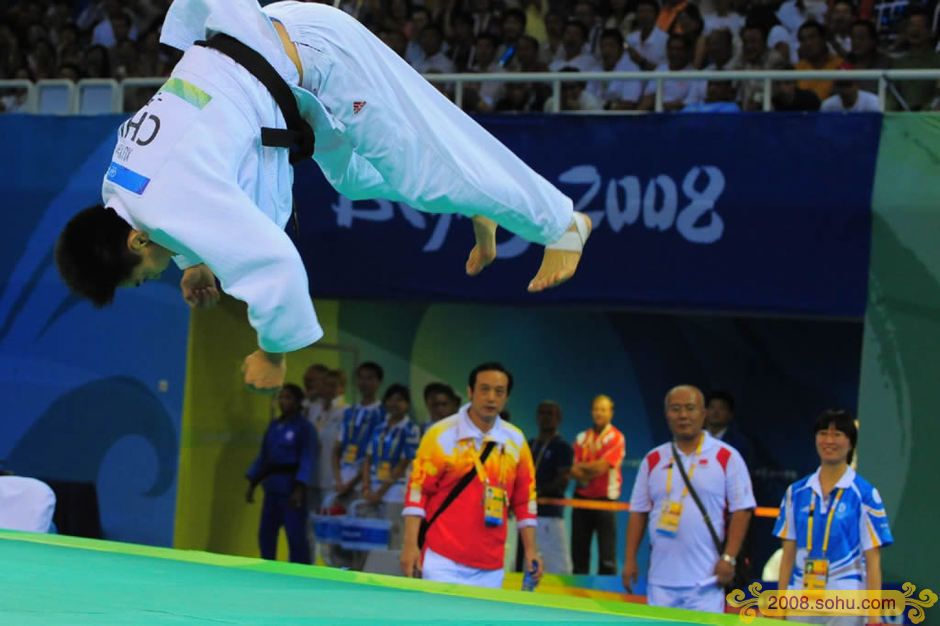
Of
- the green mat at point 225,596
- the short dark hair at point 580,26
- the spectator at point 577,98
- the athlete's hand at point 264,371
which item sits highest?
the short dark hair at point 580,26

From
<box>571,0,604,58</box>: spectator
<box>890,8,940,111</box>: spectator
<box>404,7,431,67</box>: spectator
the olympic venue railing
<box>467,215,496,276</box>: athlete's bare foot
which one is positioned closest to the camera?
<box>467,215,496,276</box>: athlete's bare foot

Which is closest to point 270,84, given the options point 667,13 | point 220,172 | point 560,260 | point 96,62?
point 220,172

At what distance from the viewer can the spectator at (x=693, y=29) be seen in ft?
24.1

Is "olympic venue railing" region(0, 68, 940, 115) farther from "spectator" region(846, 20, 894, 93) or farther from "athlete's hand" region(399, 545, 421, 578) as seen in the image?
"athlete's hand" region(399, 545, 421, 578)

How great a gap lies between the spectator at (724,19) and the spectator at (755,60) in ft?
1.32

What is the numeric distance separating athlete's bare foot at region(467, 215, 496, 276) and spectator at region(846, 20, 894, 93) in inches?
166

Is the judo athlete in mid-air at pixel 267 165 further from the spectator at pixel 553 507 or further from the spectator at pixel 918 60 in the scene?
the spectator at pixel 553 507

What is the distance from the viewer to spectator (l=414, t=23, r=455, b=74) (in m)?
8.40

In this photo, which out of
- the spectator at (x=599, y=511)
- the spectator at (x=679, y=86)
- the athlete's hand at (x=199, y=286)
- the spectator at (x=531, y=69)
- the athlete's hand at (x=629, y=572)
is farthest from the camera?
the spectator at (x=599, y=511)

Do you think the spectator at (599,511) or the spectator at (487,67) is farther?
the spectator at (487,67)

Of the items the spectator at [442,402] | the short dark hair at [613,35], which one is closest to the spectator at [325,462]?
the spectator at [442,402]

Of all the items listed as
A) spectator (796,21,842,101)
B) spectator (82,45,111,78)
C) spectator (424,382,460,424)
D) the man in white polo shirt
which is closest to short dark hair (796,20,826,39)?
spectator (796,21,842,101)

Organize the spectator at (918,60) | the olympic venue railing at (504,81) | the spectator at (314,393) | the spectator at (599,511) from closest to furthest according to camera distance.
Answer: the olympic venue railing at (504,81)
the spectator at (918,60)
the spectator at (599,511)
the spectator at (314,393)

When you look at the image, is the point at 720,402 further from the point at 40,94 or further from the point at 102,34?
the point at 102,34
